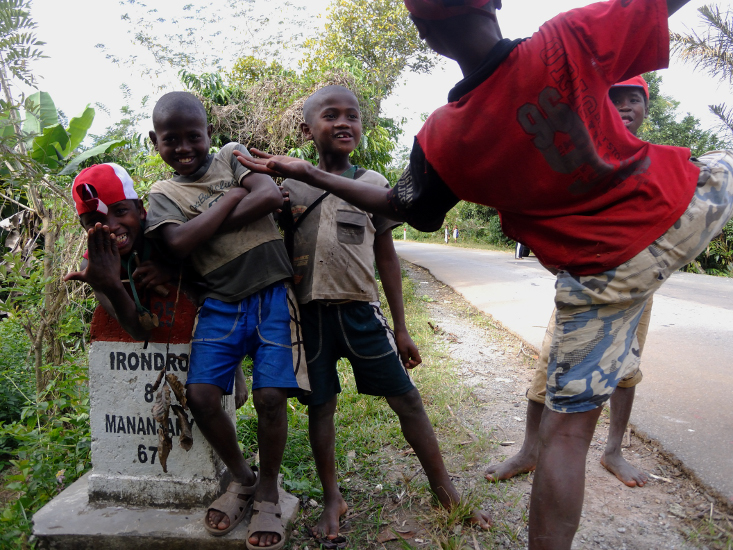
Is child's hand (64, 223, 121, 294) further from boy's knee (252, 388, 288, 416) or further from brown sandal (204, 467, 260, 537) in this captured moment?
brown sandal (204, 467, 260, 537)

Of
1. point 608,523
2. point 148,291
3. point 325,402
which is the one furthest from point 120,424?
point 608,523

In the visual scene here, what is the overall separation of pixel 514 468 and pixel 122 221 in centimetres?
199

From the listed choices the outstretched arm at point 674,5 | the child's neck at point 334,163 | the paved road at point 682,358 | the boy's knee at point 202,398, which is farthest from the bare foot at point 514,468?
the outstretched arm at point 674,5

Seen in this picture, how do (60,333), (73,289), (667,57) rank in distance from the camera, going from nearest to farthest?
(667,57), (60,333), (73,289)

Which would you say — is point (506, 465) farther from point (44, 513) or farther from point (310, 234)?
point (44, 513)

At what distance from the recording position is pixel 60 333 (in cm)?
306

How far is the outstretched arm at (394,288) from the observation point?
219 centimetres

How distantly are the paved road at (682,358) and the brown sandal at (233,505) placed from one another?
1910 millimetres

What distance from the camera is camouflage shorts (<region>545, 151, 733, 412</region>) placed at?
1376 millimetres

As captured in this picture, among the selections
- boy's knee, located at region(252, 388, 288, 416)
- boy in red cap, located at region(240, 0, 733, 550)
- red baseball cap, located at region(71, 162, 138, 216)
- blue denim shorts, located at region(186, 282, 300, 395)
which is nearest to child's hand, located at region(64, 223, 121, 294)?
red baseball cap, located at region(71, 162, 138, 216)

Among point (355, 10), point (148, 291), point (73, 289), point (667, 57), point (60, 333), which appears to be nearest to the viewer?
point (667, 57)

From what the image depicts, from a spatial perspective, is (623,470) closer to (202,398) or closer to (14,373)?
(202,398)

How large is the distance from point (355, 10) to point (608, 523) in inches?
604

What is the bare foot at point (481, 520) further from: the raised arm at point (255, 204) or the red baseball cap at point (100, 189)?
the red baseball cap at point (100, 189)
